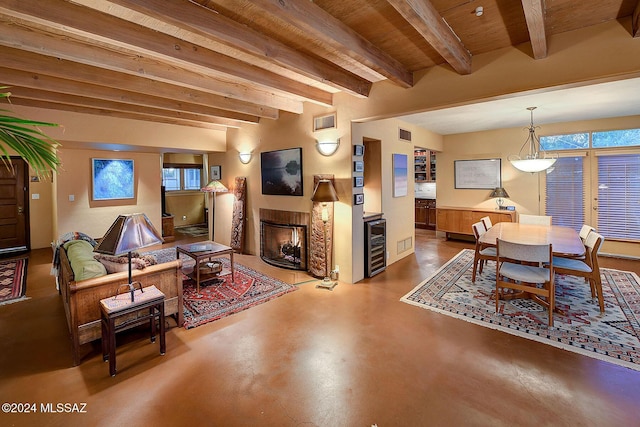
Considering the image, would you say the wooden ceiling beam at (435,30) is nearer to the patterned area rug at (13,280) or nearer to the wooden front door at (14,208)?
the patterned area rug at (13,280)

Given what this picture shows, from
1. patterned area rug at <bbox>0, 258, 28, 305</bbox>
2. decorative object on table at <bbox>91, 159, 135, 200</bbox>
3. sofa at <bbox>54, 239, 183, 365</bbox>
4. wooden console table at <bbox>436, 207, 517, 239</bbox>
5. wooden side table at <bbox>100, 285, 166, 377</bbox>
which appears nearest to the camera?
wooden side table at <bbox>100, 285, 166, 377</bbox>

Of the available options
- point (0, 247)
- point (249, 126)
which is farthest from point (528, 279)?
point (0, 247)

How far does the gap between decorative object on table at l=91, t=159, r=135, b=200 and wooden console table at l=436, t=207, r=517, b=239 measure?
7473 mm

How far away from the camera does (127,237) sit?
2.46 metres

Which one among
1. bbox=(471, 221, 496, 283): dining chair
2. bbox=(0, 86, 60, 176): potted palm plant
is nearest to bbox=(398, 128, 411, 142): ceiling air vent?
bbox=(471, 221, 496, 283): dining chair

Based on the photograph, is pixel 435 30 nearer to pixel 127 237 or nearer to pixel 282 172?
pixel 127 237

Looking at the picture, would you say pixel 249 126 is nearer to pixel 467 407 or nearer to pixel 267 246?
pixel 267 246

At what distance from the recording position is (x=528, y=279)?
323cm

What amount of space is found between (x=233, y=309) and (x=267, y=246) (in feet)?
7.26

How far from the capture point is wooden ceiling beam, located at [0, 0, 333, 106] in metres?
2.08

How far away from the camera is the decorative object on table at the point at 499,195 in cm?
668

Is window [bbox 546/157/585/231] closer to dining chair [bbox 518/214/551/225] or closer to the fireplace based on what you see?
dining chair [bbox 518/214/551/225]

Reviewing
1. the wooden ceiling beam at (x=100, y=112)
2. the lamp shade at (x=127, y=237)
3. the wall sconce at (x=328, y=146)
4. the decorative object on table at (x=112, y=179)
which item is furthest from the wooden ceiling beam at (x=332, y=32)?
the decorative object on table at (x=112, y=179)

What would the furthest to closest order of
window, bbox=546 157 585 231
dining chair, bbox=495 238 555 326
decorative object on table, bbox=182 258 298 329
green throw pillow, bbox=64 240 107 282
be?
window, bbox=546 157 585 231 → decorative object on table, bbox=182 258 298 329 → dining chair, bbox=495 238 555 326 → green throw pillow, bbox=64 240 107 282
